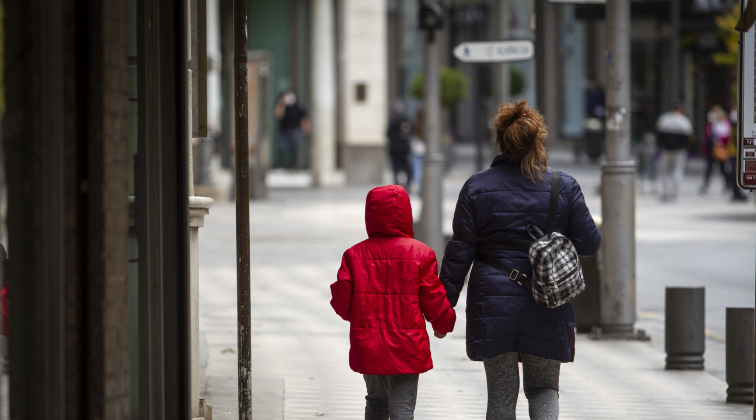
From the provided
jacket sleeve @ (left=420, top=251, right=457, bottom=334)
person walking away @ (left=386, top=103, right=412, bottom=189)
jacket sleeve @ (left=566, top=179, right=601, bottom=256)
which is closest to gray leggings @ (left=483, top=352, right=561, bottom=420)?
jacket sleeve @ (left=420, top=251, right=457, bottom=334)

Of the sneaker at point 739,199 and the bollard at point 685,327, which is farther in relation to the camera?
the sneaker at point 739,199

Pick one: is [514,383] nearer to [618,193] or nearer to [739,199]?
[618,193]

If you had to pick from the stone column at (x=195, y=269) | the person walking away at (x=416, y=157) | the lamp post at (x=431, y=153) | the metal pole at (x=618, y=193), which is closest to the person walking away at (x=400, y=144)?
the person walking away at (x=416, y=157)

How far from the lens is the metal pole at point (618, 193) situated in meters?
8.22

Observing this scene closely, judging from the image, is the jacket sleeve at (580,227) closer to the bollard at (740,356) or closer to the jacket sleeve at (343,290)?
the jacket sleeve at (343,290)

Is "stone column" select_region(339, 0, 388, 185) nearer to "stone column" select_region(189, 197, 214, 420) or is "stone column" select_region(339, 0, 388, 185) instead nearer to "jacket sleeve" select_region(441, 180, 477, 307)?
"stone column" select_region(189, 197, 214, 420)

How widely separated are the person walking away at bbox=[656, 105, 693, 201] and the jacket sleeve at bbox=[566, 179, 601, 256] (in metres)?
16.3

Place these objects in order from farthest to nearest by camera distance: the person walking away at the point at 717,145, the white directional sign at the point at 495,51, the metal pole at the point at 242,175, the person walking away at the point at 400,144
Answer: the person walking away at the point at 400,144, the person walking away at the point at 717,145, the white directional sign at the point at 495,51, the metal pole at the point at 242,175

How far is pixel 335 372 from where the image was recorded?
700 cm

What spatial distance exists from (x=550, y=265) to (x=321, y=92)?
2084 cm

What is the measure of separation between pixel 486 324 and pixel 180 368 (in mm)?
1243

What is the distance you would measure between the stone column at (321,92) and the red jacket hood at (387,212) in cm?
2047

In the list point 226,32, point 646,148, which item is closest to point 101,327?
point 226,32

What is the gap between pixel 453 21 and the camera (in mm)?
40469
